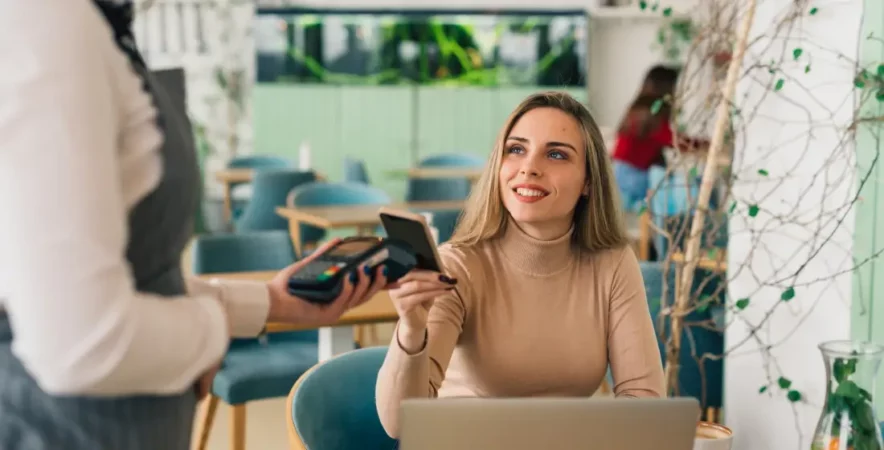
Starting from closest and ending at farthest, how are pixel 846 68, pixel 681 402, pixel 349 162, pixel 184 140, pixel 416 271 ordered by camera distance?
pixel 184 140 → pixel 681 402 → pixel 416 271 → pixel 846 68 → pixel 349 162

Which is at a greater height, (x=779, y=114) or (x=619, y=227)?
(x=779, y=114)

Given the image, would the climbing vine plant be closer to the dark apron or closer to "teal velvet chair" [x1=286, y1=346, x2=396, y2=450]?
"teal velvet chair" [x1=286, y1=346, x2=396, y2=450]

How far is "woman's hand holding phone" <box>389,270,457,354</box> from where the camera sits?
4.44 ft

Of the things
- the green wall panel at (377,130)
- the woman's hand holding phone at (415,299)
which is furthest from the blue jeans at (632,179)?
the woman's hand holding phone at (415,299)

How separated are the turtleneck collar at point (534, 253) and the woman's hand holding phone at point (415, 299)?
338mm

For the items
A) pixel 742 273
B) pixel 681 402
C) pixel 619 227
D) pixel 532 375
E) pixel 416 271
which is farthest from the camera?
pixel 742 273

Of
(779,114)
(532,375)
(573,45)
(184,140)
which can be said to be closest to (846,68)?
(779,114)

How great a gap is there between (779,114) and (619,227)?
941 millimetres

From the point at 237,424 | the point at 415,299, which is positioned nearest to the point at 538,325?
the point at 415,299

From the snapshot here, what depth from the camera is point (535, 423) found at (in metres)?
1.18

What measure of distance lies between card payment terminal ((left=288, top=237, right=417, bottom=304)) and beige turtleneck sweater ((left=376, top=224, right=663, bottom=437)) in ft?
1.76

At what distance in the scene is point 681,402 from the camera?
119cm

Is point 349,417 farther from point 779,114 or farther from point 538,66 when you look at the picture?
point 538,66

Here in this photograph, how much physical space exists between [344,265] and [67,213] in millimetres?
417
